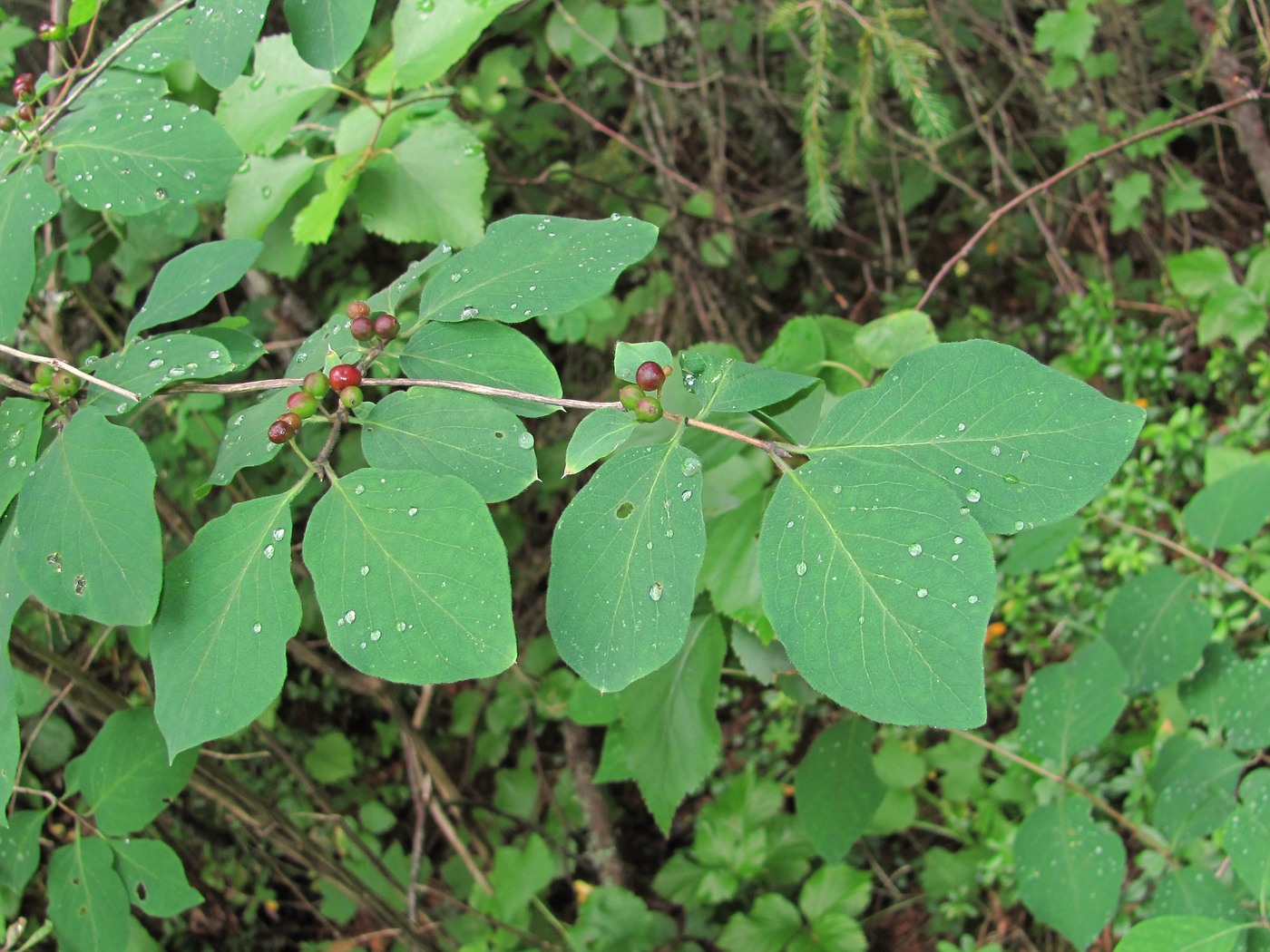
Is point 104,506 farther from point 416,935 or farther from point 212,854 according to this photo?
point 212,854

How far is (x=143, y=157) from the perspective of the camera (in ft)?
3.91

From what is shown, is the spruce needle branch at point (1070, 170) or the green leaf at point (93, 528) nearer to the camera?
the green leaf at point (93, 528)

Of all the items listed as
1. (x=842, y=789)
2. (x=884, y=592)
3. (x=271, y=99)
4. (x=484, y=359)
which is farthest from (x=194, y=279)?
(x=842, y=789)

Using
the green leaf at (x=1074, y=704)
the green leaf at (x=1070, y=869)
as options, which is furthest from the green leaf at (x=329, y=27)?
the green leaf at (x=1070, y=869)

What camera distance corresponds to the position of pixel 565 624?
2.70 feet

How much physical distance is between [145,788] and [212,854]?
76.7 inches

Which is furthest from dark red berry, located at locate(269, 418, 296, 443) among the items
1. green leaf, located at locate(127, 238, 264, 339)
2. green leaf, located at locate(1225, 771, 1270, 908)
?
green leaf, located at locate(1225, 771, 1270, 908)

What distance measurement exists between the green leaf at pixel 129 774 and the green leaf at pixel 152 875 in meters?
0.03

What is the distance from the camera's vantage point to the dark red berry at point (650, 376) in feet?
2.93

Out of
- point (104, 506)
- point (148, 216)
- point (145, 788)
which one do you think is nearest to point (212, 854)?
point (145, 788)

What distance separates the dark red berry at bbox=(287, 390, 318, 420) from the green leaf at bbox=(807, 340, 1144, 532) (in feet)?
1.75

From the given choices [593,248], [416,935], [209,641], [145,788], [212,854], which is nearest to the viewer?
[209,641]

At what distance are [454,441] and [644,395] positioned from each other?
0.65 feet

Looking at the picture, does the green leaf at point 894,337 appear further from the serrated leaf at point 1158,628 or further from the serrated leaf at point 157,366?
the serrated leaf at point 157,366
